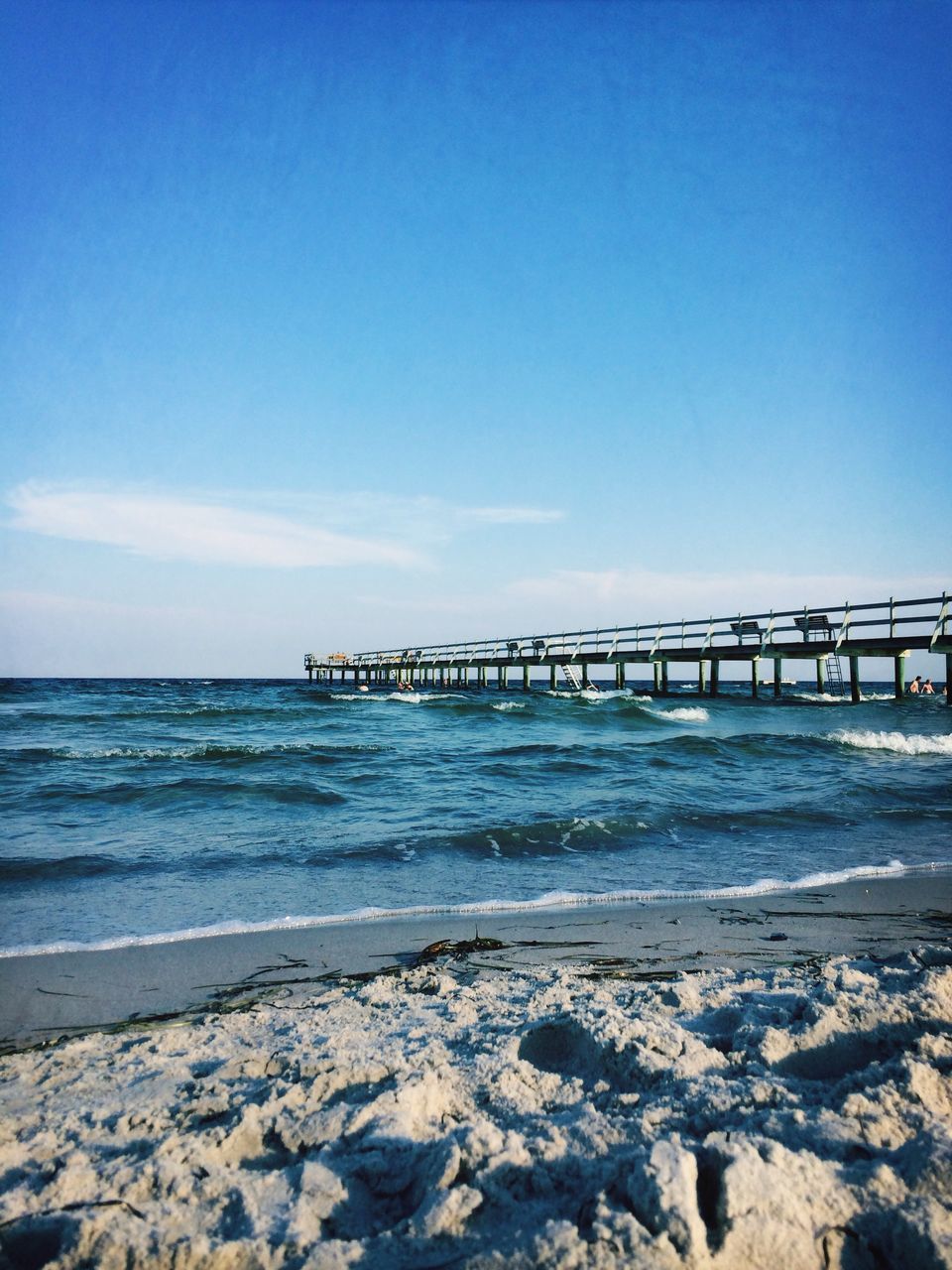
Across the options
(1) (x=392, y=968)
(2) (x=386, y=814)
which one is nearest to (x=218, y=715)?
(2) (x=386, y=814)

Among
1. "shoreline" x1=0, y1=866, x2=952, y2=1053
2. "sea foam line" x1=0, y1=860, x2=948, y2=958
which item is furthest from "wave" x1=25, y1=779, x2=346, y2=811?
"shoreline" x1=0, y1=866, x2=952, y2=1053

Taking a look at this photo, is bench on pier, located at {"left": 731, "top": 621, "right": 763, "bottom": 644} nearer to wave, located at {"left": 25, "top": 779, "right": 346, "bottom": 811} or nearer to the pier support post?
the pier support post

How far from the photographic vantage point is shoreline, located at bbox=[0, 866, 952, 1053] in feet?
11.5

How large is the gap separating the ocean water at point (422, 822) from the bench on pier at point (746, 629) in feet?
32.3

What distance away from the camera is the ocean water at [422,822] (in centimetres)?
531

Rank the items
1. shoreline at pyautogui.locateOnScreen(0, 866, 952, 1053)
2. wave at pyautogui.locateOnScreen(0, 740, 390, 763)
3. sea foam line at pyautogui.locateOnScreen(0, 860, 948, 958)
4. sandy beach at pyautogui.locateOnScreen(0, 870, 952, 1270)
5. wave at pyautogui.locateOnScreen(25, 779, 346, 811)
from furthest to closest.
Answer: wave at pyautogui.locateOnScreen(0, 740, 390, 763) < wave at pyautogui.locateOnScreen(25, 779, 346, 811) < sea foam line at pyautogui.locateOnScreen(0, 860, 948, 958) < shoreline at pyautogui.locateOnScreen(0, 866, 952, 1053) < sandy beach at pyautogui.locateOnScreen(0, 870, 952, 1270)

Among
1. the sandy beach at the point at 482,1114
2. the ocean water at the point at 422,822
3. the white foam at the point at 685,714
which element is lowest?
the white foam at the point at 685,714

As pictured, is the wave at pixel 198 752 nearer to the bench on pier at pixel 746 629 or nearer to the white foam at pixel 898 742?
the white foam at pixel 898 742

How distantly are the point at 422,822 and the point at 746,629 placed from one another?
72.5 feet

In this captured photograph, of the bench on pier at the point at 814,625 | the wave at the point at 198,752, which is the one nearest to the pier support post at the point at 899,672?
the bench on pier at the point at 814,625

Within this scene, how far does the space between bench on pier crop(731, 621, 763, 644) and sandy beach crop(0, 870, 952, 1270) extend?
24399mm

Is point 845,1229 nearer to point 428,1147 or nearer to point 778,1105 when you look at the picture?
point 778,1105

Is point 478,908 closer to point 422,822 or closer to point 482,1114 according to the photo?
point 422,822

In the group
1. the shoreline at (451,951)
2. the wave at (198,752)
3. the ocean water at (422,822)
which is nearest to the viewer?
the shoreline at (451,951)
